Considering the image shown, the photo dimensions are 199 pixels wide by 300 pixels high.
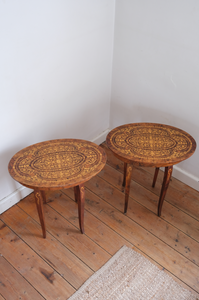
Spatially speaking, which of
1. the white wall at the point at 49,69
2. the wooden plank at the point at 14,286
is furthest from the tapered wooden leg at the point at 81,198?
the white wall at the point at 49,69

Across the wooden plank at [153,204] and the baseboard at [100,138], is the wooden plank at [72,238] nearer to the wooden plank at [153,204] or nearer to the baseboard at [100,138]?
the wooden plank at [153,204]

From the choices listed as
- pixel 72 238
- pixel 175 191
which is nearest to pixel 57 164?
pixel 72 238

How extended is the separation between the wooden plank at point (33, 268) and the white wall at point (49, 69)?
288 mm

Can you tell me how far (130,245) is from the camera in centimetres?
175

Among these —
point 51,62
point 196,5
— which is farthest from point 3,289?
point 196,5

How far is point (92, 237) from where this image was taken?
180cm

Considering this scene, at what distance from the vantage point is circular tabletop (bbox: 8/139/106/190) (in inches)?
57.2

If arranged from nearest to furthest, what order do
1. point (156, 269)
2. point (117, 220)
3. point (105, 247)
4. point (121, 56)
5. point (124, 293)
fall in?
point (124, 293), point (156, 269), point (105, 247), point (117, 220), point (121, 56)

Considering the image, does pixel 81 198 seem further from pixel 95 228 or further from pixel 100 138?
pixel 100 138

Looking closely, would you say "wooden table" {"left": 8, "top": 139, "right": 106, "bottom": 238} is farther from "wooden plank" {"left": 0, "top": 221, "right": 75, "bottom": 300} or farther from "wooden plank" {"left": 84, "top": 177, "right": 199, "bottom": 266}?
"wooden plank" {"left": 84, "top": 177, "right": 199, "bottom": 266}

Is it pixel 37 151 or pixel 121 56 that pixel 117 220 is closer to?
pixel 37 151

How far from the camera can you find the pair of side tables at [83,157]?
1480 millimetres

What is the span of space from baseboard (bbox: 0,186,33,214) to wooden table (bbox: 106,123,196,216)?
78cm

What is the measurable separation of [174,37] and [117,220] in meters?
1.33
